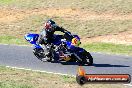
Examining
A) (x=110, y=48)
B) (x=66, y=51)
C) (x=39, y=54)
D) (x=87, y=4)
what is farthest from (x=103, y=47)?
(x=87, y=4)

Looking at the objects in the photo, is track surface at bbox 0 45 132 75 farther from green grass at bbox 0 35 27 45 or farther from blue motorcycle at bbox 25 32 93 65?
green grass at bbox 0 35 27 45

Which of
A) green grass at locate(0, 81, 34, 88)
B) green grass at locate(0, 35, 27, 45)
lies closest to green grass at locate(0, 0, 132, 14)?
green grass at locate(0, 35, 27, 45)

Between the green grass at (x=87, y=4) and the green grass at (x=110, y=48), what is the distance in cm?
932

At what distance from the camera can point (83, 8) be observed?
33.5 meters

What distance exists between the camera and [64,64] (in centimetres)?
1745

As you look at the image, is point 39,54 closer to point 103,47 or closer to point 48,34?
point 48,34

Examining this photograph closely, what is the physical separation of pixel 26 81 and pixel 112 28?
15593 mm

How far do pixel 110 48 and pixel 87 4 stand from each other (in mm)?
12723

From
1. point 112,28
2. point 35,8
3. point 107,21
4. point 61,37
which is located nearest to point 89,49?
point 61,37

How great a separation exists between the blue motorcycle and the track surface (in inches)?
10.6

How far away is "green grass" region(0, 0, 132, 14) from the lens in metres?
32.8

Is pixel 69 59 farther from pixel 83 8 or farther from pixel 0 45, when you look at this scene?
pixel 83 8

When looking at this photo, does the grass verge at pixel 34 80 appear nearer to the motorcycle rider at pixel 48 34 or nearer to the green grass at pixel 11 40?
the motorcycle rider at pixel 48 34

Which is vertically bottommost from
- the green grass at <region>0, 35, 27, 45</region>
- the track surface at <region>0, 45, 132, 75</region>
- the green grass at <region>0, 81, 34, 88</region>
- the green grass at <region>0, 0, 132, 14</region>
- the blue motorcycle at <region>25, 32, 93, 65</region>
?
the green grass at <region>0, 35, 27, 45</region>
